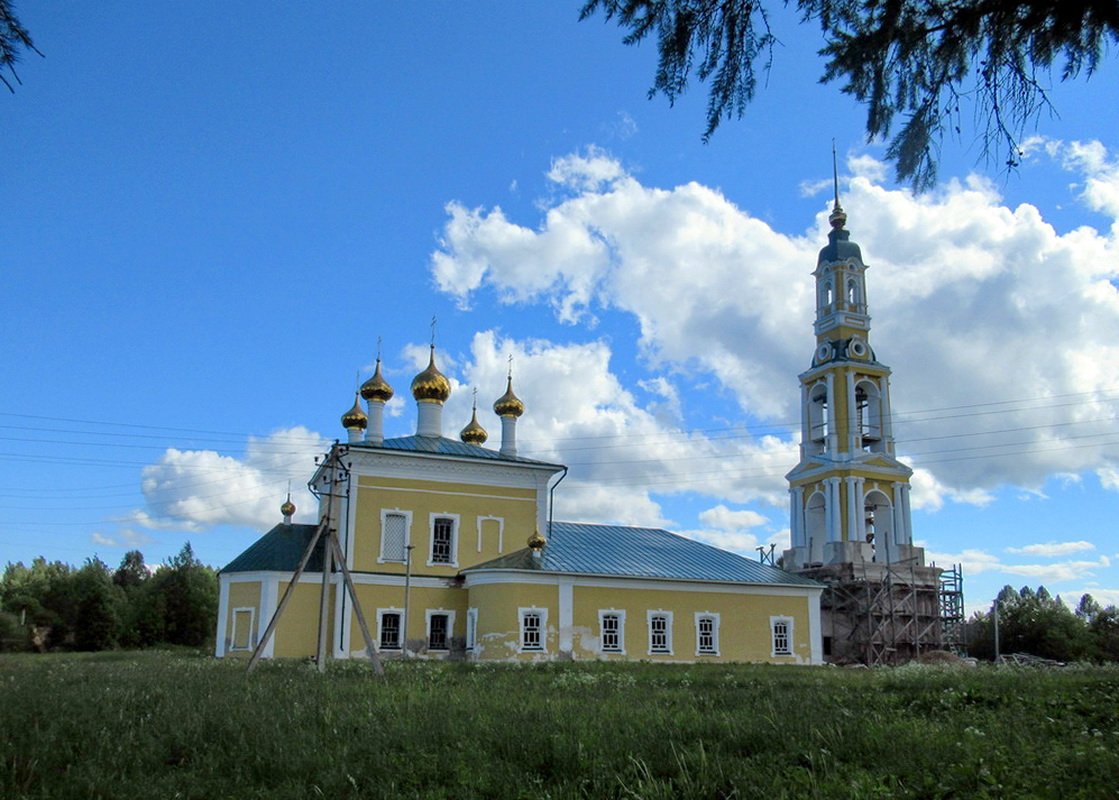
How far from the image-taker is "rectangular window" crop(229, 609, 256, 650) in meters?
31.9

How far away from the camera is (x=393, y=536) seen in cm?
3331

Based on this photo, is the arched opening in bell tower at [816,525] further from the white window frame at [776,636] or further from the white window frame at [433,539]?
the white window frame at [433,539]

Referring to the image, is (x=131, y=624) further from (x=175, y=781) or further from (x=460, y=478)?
(x=175, y=781)

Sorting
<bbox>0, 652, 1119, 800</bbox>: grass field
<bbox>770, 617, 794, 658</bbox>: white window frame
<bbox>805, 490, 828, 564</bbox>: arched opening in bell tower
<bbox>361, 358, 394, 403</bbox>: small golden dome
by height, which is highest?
<bbox>361, 358, 394, 403</bbox>: small golden dome

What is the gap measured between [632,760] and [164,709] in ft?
18.8

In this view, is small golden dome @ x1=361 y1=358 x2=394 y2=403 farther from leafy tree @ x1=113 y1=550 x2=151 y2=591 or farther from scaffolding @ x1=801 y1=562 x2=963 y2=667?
leafy tree @ x1=113 y1=550 x2=151 y2=591

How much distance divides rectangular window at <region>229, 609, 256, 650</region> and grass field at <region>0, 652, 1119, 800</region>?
804 inches

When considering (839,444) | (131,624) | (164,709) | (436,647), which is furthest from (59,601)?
(164,709)

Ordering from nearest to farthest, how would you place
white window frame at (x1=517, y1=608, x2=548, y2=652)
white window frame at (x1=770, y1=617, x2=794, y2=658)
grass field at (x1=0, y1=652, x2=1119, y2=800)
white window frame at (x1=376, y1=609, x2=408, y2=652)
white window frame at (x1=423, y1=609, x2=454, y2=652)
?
1. grass field at (x1=0, y1=652, x2=1119, y2=800)
2. white window frame at (x1=517, y1=608, x2=548, y2=652)
3. white window frame at (x1=376, y1=609, x2=408, y2=652)
4. white window frame at (x1=423, y1=609, x2=454, y2=652)
5. white window frame at (x1=770, y1=617, x2=794, y2=658)

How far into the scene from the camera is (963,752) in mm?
7918

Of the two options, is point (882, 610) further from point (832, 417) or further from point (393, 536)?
point (393, 536)

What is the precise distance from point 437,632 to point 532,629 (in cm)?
347

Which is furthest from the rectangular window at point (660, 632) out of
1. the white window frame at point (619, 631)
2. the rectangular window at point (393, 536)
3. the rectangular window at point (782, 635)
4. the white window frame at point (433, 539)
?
the rectangular window at point (393, 536)

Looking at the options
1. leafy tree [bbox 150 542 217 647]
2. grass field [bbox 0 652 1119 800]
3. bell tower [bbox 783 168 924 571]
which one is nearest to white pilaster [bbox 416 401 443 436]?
bell tower [bbox 783 168 924 571]
